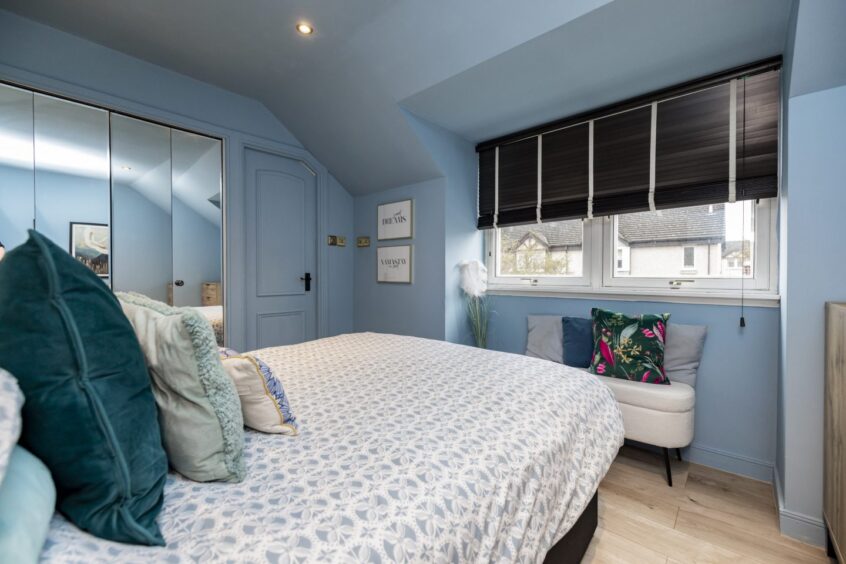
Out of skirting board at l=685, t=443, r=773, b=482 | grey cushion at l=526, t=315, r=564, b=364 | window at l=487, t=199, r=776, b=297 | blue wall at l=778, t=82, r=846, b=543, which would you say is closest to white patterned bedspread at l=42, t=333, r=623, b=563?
blue wall at l=778, t=82, r=846, b=543

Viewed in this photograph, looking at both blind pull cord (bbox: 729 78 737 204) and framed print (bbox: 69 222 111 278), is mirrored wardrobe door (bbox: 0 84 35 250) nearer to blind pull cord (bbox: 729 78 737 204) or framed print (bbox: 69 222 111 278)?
framed print (bbox: 69 222 111 278)

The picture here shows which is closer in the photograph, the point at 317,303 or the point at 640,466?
the point at 640,466

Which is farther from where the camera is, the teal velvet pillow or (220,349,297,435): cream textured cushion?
(220,349,297,435): cream textured cushion

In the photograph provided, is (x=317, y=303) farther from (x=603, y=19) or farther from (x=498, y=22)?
(x=603, y=19)

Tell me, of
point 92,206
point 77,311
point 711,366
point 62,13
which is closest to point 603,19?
point 711,366

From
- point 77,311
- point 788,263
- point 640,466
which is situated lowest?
point 640,466

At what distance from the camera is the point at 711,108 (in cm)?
225

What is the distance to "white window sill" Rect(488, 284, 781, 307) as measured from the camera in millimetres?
2117

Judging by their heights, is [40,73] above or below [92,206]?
above

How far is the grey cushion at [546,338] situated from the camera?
275 centimetres

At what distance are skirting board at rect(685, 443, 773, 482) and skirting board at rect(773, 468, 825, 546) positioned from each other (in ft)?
1.53

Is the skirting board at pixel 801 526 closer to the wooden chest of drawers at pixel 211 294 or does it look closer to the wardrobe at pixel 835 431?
the wardrobe at pixel 835 431

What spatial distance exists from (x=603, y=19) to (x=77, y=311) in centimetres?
231

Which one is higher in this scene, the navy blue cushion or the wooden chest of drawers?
the wooden chest of drawers
